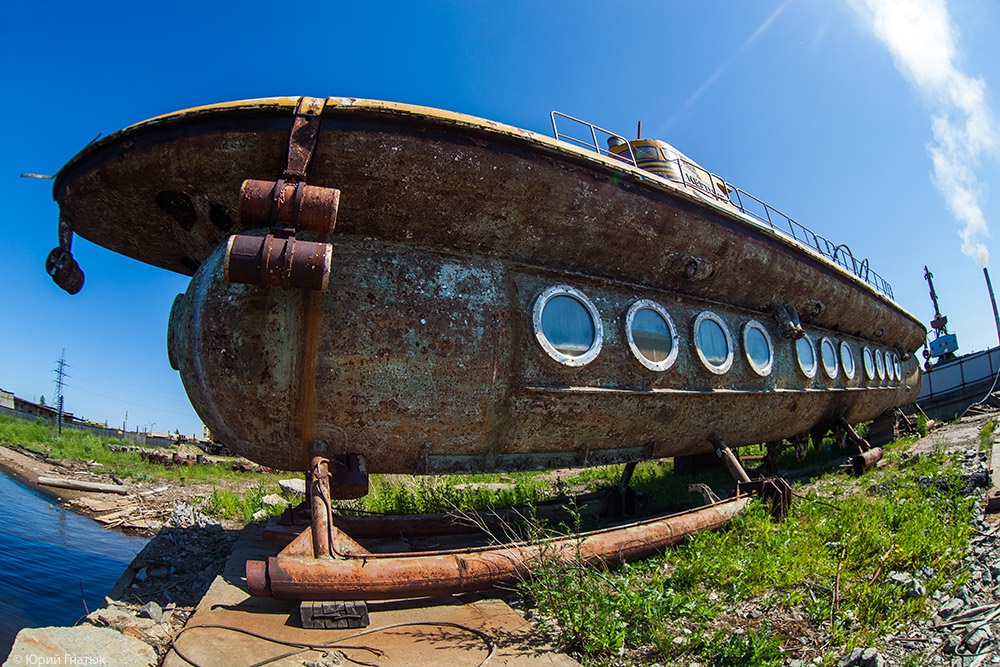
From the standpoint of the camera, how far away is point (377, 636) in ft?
9.50

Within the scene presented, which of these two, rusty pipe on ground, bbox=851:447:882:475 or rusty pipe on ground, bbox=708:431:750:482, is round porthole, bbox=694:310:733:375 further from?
rusty pipe on ground, bbox=851:447:882:475

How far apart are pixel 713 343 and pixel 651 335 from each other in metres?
1.08

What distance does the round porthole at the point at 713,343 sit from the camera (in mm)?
5596

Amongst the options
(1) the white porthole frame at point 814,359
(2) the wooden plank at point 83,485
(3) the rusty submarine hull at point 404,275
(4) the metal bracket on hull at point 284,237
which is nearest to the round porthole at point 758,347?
(1) the white porthole frame at point 814,359

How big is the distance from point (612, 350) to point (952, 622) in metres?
2.82

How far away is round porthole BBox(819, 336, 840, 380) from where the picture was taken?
7922 millimetres

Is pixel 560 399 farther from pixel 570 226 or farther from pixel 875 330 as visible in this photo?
pixel 875 330

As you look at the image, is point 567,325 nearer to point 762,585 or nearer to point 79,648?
point 762,585

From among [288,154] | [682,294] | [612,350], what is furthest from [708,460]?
[288,154]

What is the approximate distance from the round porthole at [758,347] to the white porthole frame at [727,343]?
0.30 meters

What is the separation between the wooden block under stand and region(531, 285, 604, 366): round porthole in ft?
7.63

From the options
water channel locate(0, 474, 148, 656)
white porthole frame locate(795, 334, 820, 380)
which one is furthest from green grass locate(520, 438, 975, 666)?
water channel locate(0, 474, 148, 656)

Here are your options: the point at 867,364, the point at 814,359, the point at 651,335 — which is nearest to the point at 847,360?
the point at 867,364

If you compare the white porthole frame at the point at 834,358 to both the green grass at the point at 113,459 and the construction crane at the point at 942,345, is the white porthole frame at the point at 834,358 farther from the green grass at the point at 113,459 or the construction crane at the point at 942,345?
the construction crane at the point at 942,345
